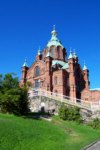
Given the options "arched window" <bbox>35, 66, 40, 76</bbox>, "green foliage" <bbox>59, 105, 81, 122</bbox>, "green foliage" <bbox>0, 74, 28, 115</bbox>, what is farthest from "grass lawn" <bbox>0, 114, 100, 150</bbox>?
"arched window" <bbox>35, 66, 40, 76</bbox>

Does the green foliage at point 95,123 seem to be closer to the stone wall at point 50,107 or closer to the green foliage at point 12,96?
the stone wall at point 50,107

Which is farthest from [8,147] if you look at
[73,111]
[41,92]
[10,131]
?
[41,92]

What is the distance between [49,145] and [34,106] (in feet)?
80.7

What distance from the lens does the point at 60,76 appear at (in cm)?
5769

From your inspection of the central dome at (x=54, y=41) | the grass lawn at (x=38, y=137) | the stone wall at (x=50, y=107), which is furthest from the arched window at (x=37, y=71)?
the grass lawn at (x=38, y=137)

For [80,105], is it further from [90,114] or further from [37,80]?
[37,80]

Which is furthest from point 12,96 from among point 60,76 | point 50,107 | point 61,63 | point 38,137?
point 61,63

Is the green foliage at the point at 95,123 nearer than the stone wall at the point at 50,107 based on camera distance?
Yes

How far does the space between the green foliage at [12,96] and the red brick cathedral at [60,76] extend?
2256 cm

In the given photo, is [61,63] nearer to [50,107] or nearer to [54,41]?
[54,41]

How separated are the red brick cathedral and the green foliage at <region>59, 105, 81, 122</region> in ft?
55.1

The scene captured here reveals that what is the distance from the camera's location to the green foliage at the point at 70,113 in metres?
37.7

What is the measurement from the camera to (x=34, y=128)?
26.4m

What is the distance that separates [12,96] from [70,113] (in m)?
10.6
